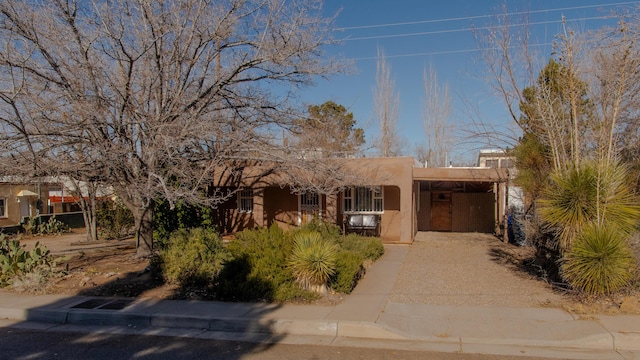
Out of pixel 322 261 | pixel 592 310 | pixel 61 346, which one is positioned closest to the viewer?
pixel 61 346

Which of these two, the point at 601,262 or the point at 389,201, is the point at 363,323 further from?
the point at 389,201

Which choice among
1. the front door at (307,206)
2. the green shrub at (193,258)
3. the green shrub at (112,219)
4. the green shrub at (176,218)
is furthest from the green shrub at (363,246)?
the green shrub at (112,219)

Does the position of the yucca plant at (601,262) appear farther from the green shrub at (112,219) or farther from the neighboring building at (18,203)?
the neighboring building at (18,203)

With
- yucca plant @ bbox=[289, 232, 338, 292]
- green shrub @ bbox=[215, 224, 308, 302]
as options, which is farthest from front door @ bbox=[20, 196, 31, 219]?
yucca plant @ bbox=[289, 232, 338, 292]

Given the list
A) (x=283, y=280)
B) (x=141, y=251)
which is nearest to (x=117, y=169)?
(x=141, y=251)

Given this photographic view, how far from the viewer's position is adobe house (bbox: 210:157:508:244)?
672 inches

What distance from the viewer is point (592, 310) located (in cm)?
760

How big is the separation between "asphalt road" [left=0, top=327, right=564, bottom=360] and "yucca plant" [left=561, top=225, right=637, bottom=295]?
270cm

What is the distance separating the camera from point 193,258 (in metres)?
9.83

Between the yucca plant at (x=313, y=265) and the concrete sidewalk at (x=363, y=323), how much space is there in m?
0.61

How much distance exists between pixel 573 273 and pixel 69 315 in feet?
27.3

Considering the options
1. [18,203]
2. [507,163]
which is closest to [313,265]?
[507,163]

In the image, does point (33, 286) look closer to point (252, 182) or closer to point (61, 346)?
point (61, 346)

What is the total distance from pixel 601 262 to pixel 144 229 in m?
9.89
